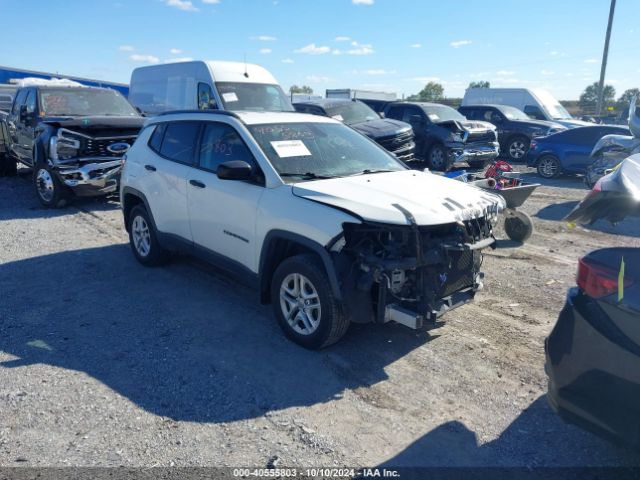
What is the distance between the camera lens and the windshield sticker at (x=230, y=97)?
11047 millimetres

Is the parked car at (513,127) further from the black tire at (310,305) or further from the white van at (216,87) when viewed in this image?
the black tire at (310,305)

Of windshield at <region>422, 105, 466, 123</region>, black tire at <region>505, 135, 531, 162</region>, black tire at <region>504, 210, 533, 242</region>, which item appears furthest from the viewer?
black tire at <region>505, 135, 531, 162</region>

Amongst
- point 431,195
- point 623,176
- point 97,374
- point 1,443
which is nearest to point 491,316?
point 431,195

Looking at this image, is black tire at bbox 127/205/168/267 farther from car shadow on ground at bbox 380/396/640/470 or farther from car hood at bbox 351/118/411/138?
car hood at bbox 351/118/411/138

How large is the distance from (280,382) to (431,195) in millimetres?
1895

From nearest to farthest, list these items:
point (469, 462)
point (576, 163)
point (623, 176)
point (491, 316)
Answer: point (623, 176), point (469, 462), point (491, 316), point (576, 163)

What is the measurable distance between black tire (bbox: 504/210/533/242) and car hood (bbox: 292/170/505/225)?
313cm

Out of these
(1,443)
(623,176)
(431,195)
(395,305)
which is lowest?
(1,443)

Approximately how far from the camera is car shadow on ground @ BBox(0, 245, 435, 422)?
3748mm

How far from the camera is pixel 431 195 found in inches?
169

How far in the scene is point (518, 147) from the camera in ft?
56.5

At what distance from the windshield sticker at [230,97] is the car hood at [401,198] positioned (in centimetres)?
701

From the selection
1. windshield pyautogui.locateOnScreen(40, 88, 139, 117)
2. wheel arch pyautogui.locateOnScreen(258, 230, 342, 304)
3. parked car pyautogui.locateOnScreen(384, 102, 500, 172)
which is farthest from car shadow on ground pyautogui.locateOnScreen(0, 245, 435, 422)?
parked car pyautogui.locateOnScreen(384, 102, 500, 172)

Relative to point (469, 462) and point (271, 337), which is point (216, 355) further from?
point (469, 462)
